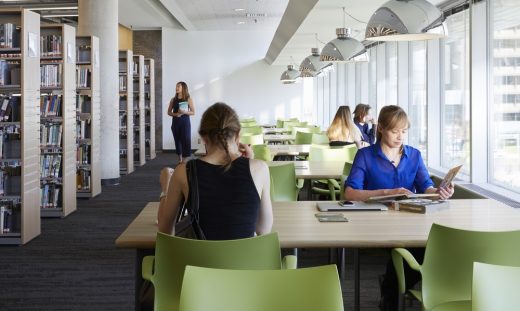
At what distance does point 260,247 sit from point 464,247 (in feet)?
2.76

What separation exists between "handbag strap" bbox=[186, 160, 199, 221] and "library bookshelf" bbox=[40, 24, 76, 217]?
5.24 meters

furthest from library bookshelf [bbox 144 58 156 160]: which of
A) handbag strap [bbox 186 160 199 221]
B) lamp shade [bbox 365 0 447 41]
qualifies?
handbag strap [bbox 186 160 199 221]

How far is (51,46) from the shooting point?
8.08 meters

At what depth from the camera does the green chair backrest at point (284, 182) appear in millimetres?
5547

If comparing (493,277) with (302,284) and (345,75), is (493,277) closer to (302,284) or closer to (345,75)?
(302,284)

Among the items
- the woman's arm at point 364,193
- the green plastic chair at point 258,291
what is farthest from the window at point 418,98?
the green plastic chair at point 258,291

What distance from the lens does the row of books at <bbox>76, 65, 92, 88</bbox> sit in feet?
30.4

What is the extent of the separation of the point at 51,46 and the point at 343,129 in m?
3.55

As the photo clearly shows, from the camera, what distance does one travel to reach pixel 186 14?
53.1 ft

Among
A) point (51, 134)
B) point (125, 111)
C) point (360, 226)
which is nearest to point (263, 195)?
point (360, 226)

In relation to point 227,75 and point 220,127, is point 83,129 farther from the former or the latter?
point 227,75

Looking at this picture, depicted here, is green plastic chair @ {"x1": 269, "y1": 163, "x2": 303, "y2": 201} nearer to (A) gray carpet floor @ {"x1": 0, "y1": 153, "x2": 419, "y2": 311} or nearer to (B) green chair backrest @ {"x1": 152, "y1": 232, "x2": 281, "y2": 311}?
(A) gray carpet floor @ {"x1": 0, "y1": 153, "x2": 419, "y2": 311}

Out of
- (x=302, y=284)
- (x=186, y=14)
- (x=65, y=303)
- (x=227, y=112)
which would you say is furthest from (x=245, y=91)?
(x=302, y=284)

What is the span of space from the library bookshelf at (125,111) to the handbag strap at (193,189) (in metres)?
9.71
